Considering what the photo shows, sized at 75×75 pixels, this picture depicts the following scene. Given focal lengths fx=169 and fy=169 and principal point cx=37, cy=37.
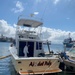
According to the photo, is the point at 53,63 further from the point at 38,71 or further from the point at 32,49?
the point at 32,49

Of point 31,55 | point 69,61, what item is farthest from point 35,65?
point 69,61

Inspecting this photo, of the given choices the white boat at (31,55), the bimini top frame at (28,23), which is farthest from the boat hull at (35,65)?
the bimini top frame at (28,23)

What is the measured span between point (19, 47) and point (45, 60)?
340 cm

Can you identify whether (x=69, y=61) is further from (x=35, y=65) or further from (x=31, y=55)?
(x=35, y=65)

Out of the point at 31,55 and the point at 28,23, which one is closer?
the point at 31,55

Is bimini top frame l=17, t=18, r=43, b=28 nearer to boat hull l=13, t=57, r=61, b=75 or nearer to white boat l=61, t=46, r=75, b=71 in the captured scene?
white boat l=61, t=46, r=75, b=71

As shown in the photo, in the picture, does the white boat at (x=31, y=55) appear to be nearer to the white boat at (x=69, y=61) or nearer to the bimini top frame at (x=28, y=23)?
the bimini top frame at (x=28, y=23)

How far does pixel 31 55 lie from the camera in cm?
1627

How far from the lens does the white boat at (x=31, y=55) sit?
1298 cm

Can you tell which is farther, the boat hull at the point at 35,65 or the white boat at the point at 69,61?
the white boat at the point at 69,61

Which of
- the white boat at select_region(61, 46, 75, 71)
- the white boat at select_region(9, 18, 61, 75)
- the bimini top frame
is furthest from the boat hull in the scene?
the bimini top frame

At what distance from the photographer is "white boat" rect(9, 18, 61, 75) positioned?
13.0 meters

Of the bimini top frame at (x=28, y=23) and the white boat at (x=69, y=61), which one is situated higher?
the bimini top frame at (x=28, y=23)

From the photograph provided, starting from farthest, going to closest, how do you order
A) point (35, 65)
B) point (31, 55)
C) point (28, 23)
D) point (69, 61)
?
point (28, 23), point (69, 61), point (31, 55), point (35, 65)
